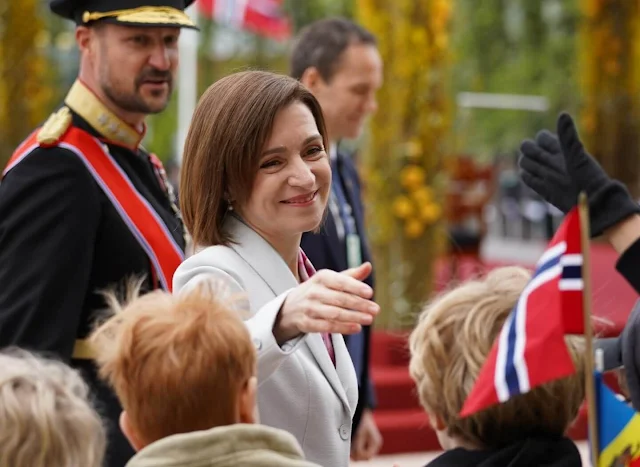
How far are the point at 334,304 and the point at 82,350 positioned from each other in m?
1.33

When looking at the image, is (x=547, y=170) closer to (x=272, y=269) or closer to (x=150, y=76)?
(x=272, y=269)

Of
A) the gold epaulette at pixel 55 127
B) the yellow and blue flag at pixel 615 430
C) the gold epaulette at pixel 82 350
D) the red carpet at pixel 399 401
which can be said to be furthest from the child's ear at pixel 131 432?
the red carpet at pixel 399 401

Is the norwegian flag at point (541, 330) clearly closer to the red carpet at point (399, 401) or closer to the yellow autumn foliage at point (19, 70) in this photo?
the red carpet at point (399, 401)

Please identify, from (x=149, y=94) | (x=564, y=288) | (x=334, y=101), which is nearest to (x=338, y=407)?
(x=564, y=288)

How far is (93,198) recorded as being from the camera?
3389 mm

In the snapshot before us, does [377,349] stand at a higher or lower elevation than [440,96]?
lower

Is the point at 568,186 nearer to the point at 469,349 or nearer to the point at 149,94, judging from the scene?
the point at 469,349

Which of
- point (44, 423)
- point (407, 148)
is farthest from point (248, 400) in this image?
point (407, 148)

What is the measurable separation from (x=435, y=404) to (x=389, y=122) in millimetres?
5729

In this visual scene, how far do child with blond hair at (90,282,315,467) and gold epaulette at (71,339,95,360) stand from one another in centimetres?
121

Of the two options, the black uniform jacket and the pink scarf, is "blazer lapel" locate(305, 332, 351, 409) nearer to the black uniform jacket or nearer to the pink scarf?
the pink scarf

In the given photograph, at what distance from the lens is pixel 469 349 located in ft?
8.60

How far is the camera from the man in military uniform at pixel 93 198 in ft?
10.6

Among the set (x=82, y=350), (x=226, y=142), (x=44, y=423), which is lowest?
(x=82, y=350)
